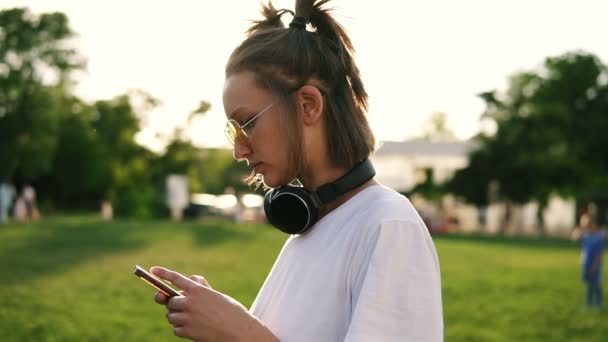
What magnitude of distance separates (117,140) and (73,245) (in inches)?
2289

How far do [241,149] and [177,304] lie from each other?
1.63 feet

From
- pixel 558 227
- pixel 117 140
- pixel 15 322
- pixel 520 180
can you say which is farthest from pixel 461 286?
pixel 117 140

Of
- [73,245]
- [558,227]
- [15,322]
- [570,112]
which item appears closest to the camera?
[15,322]

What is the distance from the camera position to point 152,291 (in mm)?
13867

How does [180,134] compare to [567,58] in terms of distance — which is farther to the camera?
[180,134]

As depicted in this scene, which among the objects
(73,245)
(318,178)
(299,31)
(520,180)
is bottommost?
(520,180)

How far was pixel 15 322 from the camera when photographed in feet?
32.7

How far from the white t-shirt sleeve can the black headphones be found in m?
0.30

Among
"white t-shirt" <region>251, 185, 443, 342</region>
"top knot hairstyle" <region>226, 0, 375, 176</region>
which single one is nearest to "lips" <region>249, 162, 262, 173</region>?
"top knot hairstyle" <region>226, 0, 375, 176</region>

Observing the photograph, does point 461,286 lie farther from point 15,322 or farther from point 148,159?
point 148,159

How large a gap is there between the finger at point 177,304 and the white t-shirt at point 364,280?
10.6 inches

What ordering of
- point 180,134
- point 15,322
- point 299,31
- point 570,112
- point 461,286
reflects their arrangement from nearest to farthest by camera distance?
1. point 299,31
2. point 15,322
3. point 461,286
4. point 570,112
5. point 180,134

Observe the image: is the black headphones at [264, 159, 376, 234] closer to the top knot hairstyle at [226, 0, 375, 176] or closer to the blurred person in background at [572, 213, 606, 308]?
the top knot hairstyle at [226, 0, 375, 176]

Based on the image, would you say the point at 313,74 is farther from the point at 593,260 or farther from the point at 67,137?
the point at 67,137
